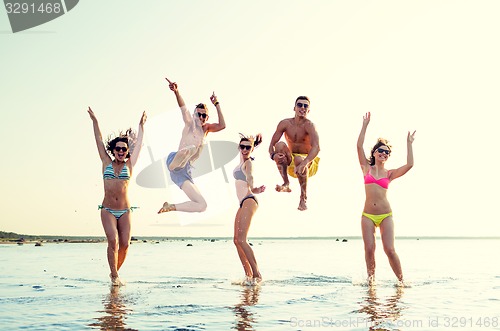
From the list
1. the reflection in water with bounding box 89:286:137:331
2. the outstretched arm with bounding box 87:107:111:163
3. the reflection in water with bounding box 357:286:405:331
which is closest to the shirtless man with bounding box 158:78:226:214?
the outstretched arm with bounding box 87:107:111:163

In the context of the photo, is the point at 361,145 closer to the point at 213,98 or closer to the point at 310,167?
the point at 310,167

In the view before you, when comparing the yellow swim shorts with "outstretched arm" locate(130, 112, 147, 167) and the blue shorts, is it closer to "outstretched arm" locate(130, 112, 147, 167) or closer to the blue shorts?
the blue shorts

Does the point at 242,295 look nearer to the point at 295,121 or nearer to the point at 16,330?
the point at 295,121

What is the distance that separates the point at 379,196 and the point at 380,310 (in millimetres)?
4508

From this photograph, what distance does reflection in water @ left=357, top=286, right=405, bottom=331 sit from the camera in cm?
1032

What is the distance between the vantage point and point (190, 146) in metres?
15.6

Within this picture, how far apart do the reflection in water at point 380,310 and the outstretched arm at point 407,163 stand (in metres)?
2.99

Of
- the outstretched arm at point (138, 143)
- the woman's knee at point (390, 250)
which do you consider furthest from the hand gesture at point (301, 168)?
the outstretched arm at point (138, 143)

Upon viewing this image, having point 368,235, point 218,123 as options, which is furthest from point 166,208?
point 368,235

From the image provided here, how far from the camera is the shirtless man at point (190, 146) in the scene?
1542cm

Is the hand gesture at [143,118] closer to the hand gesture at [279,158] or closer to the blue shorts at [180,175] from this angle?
the blue shorts at [180,175]

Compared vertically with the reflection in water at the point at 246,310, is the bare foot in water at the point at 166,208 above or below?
above

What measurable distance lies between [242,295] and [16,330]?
5755mm

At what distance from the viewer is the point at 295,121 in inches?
616
